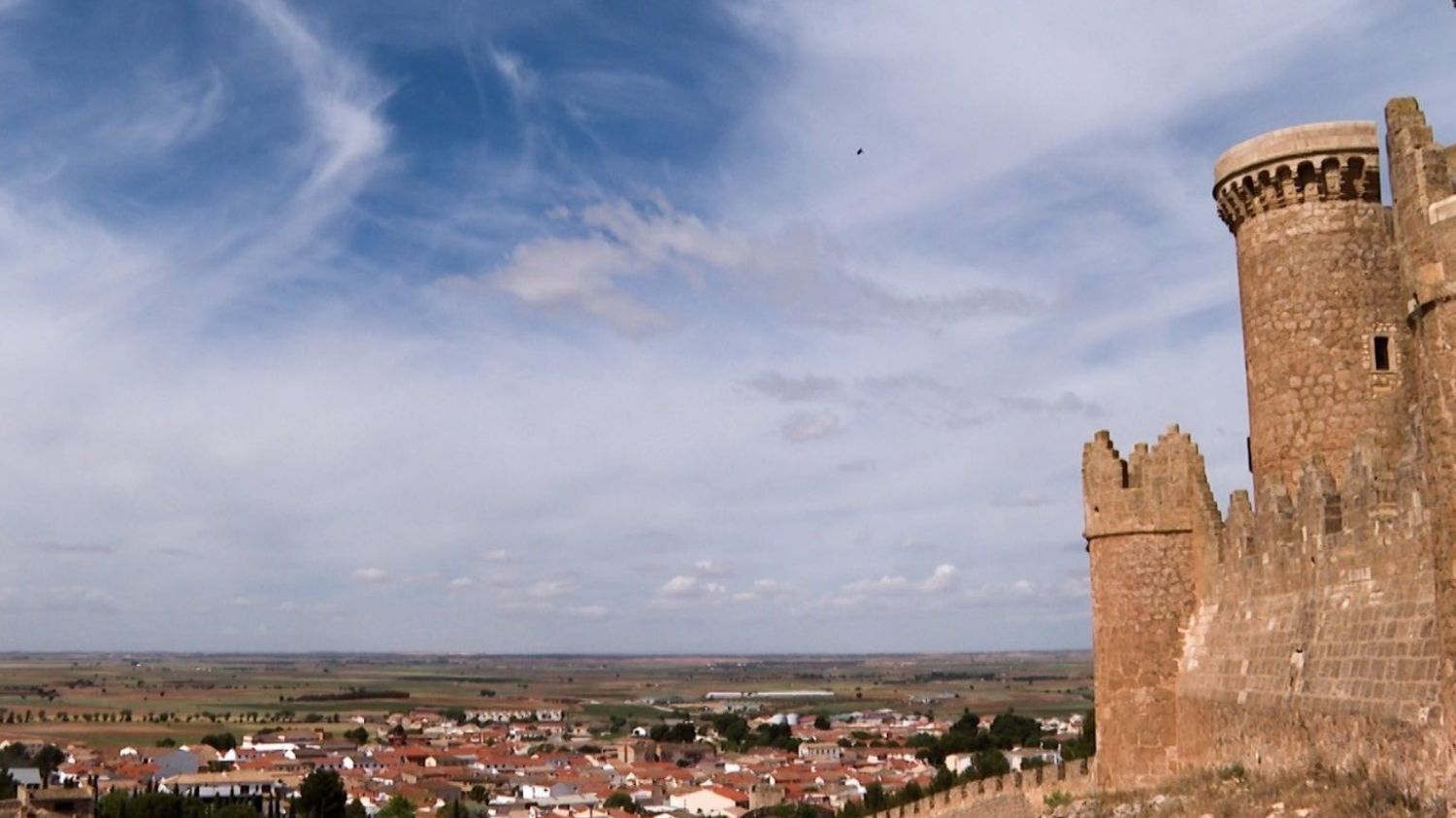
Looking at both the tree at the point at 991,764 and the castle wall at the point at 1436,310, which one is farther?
the tree at the point at 991,764

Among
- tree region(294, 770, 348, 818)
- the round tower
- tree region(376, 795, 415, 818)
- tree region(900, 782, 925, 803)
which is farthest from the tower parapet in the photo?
tree region(294, 770, 348, 818)

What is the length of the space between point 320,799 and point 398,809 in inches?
176

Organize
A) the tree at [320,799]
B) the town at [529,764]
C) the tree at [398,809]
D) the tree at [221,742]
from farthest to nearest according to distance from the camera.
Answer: the tree at [221,742] → the town at [529,764] → the tree at [320,799] → the tree at [398,809]

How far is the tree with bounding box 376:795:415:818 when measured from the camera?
61.8m

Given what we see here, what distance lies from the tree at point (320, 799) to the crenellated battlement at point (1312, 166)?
189 feet

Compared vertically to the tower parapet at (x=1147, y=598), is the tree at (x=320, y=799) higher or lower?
lower

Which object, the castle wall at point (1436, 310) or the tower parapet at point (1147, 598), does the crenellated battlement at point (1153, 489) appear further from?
the castle wall at point (1436, 310)

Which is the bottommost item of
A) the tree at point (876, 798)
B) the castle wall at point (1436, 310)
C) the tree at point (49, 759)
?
the tree at point (49, 759)

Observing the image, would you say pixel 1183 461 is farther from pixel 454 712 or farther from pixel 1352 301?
pixel 454 712

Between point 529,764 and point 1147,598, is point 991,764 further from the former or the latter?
point 1147,598

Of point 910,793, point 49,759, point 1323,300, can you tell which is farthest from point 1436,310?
point 49,759

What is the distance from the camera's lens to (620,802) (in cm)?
7350

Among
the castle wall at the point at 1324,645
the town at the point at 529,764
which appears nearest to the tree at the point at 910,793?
the town at the point at 529,764

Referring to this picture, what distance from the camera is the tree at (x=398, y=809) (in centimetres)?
6178
